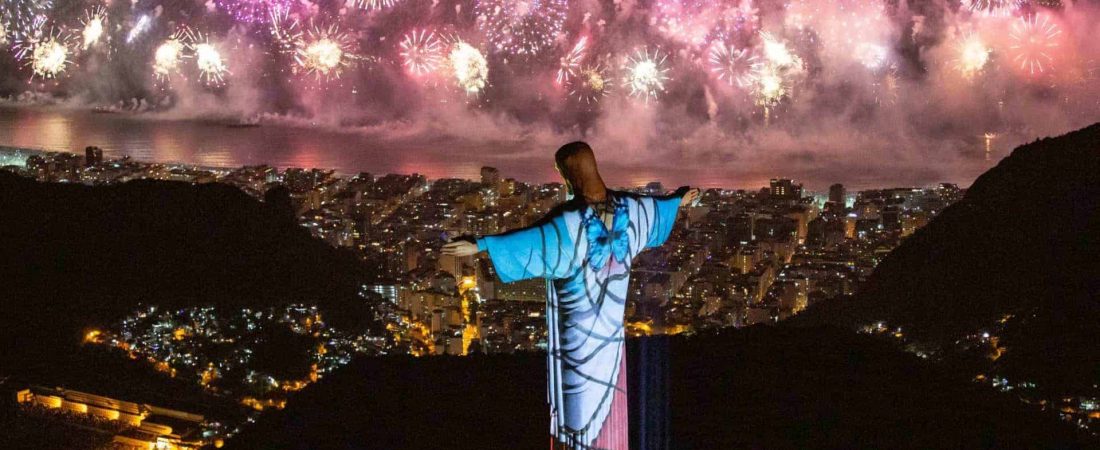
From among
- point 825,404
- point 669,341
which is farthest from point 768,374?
point 669,341

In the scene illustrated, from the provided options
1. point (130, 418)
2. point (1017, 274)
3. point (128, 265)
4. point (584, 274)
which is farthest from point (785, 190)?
point (584, 274)

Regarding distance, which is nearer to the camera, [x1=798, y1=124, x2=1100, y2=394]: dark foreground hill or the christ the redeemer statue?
the christ the redeemer statue

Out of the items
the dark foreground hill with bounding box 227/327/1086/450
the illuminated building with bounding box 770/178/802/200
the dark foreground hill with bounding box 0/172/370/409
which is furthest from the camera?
the illuminated building with bounding box 770/178/802/200

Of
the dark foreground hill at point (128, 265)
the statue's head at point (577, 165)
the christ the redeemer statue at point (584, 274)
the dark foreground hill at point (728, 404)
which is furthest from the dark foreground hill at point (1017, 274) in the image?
the dark foreground hill at point (128, 265)

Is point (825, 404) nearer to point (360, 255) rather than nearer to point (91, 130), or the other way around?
point (360, 255)

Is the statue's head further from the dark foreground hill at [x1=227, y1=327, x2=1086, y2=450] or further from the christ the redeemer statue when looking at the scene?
the dark foreground hill at [x1=227, y1=327, x2=1086, y2=450]

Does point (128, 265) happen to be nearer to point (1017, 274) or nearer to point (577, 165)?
point (1017, 274)

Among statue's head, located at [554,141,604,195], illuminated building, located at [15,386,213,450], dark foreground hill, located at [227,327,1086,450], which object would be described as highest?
statue's head, located at [554,141,604,195]

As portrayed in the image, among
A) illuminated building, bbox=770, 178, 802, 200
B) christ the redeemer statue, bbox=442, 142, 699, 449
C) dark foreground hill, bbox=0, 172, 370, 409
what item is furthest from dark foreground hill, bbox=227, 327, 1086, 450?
illuminated building, bbox=770, 178, 802, 200
